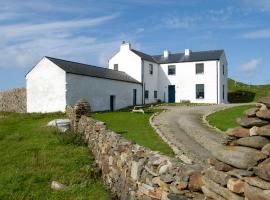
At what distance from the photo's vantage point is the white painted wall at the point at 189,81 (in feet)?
179

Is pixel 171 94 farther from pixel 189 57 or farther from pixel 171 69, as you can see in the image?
pixel 189 57

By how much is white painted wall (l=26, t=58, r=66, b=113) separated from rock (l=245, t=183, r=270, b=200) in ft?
121

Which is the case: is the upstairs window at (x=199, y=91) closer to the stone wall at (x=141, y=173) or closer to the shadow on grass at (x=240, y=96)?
the shadow on grass at (x=240, y=96)

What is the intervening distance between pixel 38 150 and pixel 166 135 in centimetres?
653

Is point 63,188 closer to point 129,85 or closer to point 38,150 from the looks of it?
point 38,150

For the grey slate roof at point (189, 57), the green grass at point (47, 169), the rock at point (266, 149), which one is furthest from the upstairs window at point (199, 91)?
the rock at point (266, 149)

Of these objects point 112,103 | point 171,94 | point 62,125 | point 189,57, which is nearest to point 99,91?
point 112,103

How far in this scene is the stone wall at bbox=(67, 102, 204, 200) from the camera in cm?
614

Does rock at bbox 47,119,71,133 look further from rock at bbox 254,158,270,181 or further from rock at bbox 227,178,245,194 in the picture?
rock at bbox 254,158,270,181

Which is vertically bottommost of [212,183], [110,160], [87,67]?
[110,160]

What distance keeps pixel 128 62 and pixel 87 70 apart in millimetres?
11856

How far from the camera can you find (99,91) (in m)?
44.7

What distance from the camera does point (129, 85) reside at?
5084 centimetres

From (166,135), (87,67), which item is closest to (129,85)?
(87,67)
